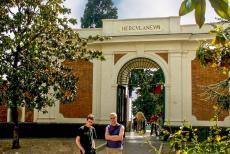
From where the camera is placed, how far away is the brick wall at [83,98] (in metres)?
20.5

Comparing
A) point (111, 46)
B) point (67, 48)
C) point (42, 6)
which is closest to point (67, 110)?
point (111, 46)

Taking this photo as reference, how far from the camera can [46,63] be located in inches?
596

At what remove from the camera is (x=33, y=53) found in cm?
1452

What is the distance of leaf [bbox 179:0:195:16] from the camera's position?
1.20 meters

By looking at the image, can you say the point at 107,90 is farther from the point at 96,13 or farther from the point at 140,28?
the point at 96,13

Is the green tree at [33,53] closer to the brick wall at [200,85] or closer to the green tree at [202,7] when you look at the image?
the brick wall at [200,85]

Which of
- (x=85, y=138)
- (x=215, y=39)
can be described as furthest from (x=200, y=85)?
(x=215, y=39)

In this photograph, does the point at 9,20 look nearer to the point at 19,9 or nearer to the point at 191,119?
the point at 19,9

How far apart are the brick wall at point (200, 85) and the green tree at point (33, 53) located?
20.2ft

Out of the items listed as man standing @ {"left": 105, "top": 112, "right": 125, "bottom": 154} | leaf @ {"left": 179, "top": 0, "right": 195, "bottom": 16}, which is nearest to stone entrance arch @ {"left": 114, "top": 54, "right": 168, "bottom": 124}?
man standing @ {"left": 105, "top": 112, "right": 125, "bottom": 154}

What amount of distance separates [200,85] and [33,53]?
8.60m

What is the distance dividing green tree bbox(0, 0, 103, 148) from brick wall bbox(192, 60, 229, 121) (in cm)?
615

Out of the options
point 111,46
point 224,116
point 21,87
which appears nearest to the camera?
point 21,87

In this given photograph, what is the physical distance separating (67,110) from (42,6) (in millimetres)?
7115
